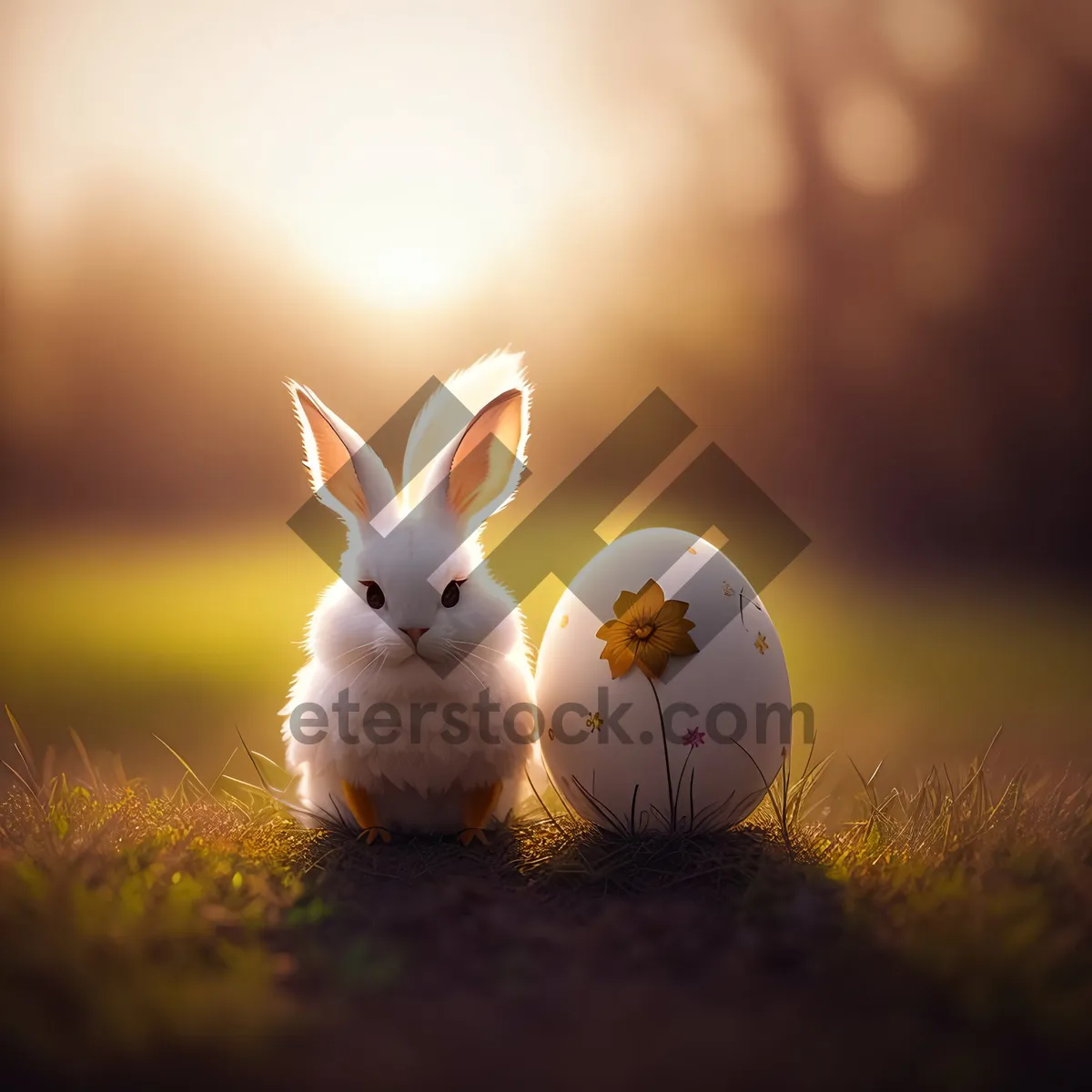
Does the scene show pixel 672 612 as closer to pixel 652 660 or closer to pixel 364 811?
pixel 652 660

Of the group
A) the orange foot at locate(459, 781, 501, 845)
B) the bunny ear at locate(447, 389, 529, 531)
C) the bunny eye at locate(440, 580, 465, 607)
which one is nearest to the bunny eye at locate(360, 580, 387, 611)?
the bunny eye at locate(440, 580, 465, 607)

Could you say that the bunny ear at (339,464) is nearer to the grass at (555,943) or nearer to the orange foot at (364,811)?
the orange foot at (364,811)

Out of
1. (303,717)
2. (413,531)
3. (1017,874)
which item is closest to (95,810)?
(303,717)

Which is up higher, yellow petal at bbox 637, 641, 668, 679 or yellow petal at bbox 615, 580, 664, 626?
yellow petal at bbox 615, 580, 664, 626

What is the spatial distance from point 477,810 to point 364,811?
0.36 metres

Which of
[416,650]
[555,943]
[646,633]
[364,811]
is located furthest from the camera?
[364,811]

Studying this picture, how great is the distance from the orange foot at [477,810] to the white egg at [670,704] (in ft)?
0.69

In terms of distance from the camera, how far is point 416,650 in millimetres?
2814

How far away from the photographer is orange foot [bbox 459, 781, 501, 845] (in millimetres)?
3109

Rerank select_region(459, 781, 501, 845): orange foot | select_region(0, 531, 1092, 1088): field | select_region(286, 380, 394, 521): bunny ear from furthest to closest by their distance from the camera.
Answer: select_region(459, 781, 501, 845): orange foot
select_region(286, 380, 394, 521): bunny ear
select_region(0, 531, 1092, 1088): field

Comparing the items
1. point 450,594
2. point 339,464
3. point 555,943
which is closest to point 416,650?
point 450,594

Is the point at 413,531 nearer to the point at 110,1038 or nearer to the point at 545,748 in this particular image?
the point at 545,748

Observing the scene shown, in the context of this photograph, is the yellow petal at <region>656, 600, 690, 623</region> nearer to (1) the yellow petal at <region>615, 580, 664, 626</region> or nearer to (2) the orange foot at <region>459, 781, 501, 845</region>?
(1) the yellow petal at <region>615, 580, 664, 626</region>

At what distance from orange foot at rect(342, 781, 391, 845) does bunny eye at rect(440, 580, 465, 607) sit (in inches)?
26.4
